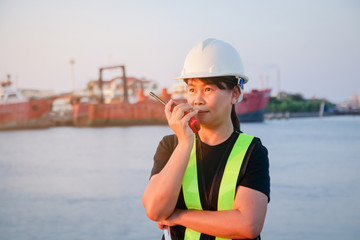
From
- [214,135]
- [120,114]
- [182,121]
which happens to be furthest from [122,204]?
[120,114]

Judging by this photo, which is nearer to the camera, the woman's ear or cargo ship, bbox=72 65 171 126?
the woman's ear

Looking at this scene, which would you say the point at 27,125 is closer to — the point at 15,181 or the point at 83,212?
the point at 15,181

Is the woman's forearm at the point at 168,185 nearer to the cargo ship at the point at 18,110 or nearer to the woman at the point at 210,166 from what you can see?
the woman at the point at 210,166

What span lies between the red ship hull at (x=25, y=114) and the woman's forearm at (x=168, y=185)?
49.6m

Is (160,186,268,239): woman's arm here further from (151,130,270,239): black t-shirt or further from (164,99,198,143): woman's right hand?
(164,99,198,143): woman's right hand

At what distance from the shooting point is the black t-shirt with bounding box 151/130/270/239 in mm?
1228

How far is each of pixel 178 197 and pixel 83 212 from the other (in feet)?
22.2

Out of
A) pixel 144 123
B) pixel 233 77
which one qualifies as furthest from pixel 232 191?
pixel 144 123

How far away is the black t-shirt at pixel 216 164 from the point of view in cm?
123

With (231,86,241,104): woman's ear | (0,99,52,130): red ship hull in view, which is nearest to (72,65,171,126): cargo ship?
(0,99,52,130): red ship hull

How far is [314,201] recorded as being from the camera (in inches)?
321

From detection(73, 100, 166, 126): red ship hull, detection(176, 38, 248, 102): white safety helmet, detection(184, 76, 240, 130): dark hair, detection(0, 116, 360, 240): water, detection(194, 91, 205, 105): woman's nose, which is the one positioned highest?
detection(176, 38, 248, 102): white safety helmet

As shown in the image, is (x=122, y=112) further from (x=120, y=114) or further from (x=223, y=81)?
(x=223, y=81)

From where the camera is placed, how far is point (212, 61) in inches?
49.5
